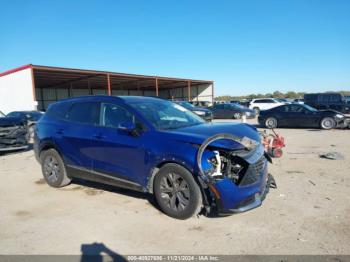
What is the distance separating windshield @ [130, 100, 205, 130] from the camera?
4809 millimetres

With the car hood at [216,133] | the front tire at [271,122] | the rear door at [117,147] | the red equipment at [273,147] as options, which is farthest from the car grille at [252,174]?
the front tire at [271,122]

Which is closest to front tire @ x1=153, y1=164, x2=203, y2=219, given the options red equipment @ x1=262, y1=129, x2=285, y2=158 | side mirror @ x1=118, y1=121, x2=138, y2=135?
side mirror @ x1=118, y1=121, x2=138, y2=135

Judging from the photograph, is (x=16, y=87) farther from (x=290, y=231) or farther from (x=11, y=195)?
(x=290, y=231)

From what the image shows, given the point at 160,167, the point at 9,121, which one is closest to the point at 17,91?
the point at 9,121

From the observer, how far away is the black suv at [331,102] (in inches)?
862

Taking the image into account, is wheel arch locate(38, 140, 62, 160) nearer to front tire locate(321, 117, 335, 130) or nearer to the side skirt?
the side skirt

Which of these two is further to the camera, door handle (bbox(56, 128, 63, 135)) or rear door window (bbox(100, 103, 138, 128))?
door handle (bbox(56, 128, 63, 135))

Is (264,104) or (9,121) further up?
(9,121)

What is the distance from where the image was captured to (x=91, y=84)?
4006cm

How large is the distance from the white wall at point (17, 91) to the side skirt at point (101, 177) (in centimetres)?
1875

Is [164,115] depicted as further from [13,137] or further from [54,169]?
[13,137]

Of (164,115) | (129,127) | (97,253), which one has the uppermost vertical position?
(164,115)

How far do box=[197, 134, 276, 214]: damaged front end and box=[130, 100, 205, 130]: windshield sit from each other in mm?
996

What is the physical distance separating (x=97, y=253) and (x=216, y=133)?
2233 mm
